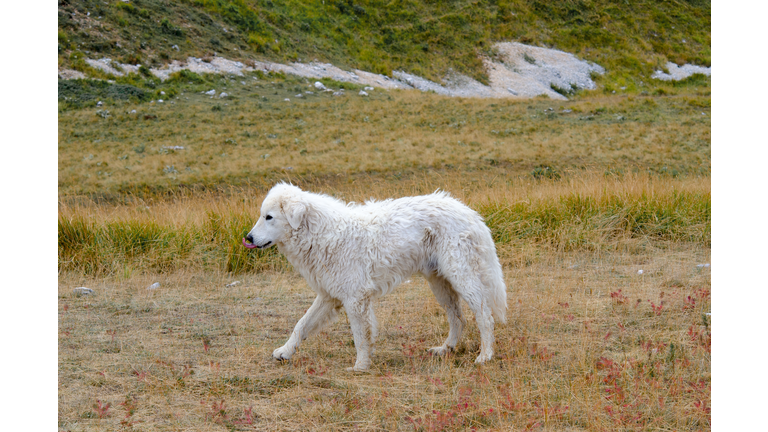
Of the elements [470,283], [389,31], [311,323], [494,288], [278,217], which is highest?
[389,31]

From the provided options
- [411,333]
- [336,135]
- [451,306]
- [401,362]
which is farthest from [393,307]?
[336,135]

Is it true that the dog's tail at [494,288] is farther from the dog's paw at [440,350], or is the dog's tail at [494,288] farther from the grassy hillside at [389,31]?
the grassy hillside at [389,31]

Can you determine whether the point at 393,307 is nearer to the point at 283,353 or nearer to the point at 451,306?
the point at 451,306

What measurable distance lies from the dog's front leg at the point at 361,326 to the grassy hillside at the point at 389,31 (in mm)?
25829

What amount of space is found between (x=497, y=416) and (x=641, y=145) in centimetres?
1855

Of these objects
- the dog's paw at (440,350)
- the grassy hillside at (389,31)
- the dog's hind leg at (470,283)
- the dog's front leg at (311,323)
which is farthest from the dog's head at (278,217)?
the grassy hillside at (389,31)

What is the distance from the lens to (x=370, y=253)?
5.52 m

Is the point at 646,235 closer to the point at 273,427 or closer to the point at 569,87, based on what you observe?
the point at 273,427

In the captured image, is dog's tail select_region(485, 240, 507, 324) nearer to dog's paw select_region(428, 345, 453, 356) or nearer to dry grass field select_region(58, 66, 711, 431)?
dry grass field select_region(58, 66, 711, 431)

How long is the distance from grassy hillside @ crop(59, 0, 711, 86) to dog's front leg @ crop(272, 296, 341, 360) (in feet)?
83.5

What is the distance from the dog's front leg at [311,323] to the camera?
5.53 metres

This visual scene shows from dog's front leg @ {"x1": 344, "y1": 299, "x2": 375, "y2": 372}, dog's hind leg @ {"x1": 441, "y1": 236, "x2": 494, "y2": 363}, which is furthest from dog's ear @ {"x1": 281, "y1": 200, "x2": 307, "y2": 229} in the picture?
dog's hind leg @ {"x1": 441, "y1": 236, "x2": 494, "y2": 363}

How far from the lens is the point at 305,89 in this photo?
29.7m

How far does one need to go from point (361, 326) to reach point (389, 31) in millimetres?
41922
